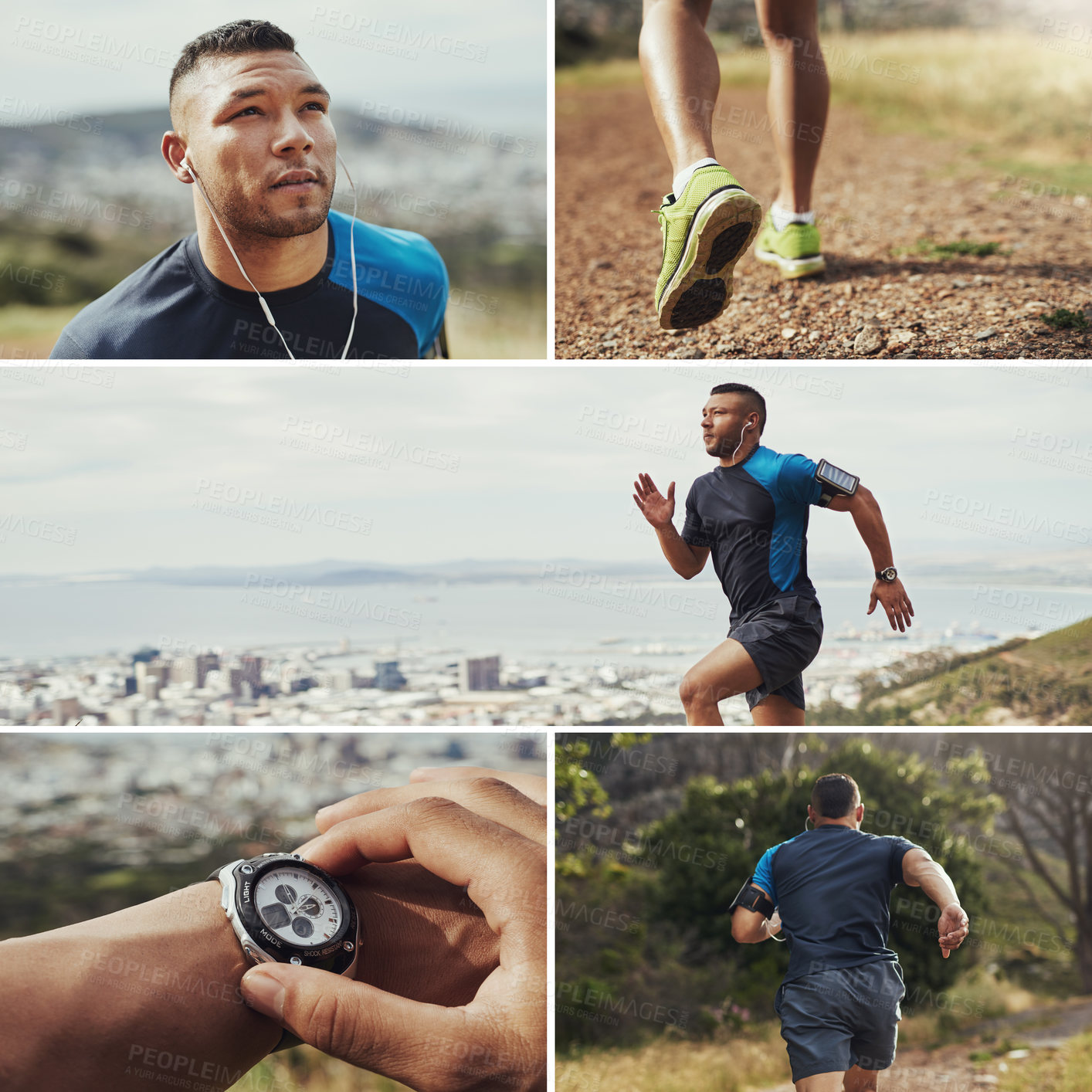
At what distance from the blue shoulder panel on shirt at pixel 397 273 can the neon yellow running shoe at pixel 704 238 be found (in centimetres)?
101

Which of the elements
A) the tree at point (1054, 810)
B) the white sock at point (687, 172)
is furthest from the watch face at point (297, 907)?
the tree at point (1054, 810)

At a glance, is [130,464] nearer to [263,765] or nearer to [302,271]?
[302,271]

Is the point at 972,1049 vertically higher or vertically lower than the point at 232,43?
lower

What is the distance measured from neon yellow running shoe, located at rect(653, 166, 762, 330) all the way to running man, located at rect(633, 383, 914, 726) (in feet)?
1.81

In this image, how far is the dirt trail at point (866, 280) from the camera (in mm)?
3518

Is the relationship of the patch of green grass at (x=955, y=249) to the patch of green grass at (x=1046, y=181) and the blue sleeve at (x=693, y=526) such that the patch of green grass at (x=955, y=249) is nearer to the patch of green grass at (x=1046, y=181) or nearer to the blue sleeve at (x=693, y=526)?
the patch of green grass at (x=1046, y=181)

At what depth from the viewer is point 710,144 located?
291 cm

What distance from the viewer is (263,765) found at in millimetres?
3709

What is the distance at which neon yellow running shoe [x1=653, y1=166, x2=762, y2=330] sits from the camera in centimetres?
272

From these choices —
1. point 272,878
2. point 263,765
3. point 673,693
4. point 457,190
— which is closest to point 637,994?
point 673,693

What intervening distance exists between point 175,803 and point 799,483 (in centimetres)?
286
